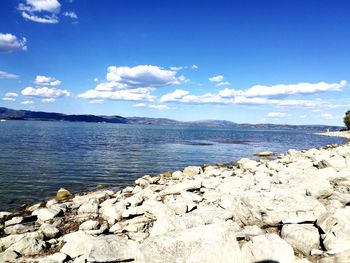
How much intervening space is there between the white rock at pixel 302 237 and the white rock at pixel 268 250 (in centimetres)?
60

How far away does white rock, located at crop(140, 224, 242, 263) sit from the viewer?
746cm

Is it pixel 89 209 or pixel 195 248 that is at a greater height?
pixel 195 248

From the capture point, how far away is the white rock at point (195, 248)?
24.5 ft

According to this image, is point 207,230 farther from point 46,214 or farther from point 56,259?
point 46,214

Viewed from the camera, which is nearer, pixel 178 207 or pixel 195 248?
pixel 195 248

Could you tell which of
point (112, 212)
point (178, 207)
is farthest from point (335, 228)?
point (112, 212)

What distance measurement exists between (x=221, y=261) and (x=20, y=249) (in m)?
6.95

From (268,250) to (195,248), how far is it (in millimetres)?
1746

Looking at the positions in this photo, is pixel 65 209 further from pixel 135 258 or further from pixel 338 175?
pixel 338 175

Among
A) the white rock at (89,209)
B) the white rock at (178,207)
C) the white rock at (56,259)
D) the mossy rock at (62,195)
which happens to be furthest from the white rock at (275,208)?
the mossy rock at (62,195)

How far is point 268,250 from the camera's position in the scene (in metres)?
7.82

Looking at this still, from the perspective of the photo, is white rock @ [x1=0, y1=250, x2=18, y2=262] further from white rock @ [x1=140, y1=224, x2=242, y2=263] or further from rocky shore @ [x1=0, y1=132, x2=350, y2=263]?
white rock @ [x1=140, y1=224, x2=242, y2=263]

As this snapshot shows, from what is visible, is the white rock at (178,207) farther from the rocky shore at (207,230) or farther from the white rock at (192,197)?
the white rock at (192,197)

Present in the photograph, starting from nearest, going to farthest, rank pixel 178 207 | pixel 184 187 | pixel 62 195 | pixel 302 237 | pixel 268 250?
1. pixel 268 250
2. pixel 302 237
3. pixel 178 207
4. pixel 184 187
5. pixel 62 195
